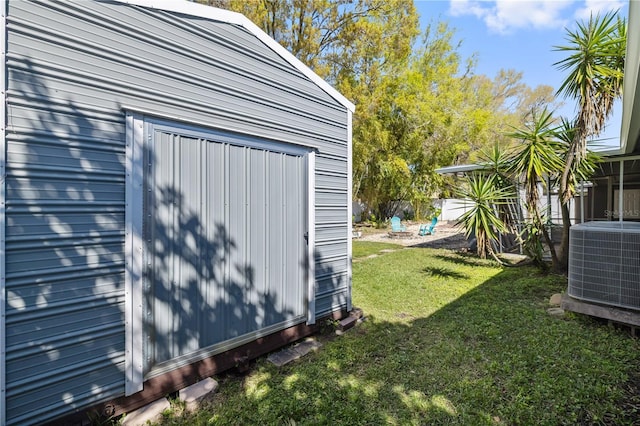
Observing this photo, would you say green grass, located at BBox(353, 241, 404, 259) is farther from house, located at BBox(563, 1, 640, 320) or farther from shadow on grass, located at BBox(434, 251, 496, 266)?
house, located at BBox(563, 1, 640, 320)

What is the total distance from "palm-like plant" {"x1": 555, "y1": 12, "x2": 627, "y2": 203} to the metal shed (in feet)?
15.7

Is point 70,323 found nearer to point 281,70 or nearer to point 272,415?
point 272,415

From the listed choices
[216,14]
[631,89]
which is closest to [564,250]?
[631,89]

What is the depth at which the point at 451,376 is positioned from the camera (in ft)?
8.70

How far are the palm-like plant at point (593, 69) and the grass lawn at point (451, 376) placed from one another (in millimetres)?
3088

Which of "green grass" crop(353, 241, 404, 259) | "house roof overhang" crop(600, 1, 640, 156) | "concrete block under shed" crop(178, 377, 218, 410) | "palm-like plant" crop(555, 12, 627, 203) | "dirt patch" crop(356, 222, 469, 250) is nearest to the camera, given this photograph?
"house roof overhang" crop(600, 1, 640, 156)

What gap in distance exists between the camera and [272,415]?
7.12 ft

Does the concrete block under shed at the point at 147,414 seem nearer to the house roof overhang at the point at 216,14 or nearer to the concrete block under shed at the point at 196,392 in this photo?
the concrete block under shed at the point at 196,392

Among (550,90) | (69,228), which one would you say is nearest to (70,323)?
(69,228)

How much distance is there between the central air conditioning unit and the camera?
3.31 m

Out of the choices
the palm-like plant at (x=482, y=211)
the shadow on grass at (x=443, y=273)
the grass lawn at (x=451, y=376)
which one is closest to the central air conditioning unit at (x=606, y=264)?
the grass lawn at (x=451, y=376)

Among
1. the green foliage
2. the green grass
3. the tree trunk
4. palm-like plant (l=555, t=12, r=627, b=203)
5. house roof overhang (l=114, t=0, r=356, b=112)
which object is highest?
the green foliage

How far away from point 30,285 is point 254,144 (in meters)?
1.84

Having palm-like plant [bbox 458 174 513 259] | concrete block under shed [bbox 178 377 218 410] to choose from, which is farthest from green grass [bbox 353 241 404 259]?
concrete block under shed [bbox 178 377 218 410]
